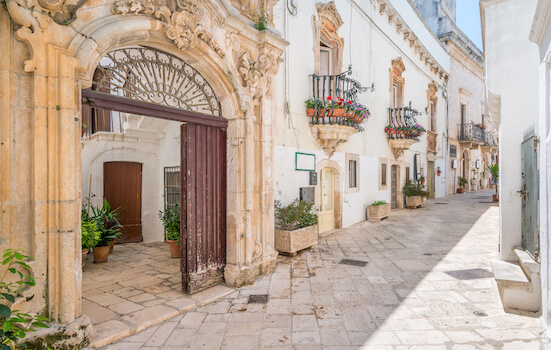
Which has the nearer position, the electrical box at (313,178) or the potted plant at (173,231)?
the potted plant at (173,231)

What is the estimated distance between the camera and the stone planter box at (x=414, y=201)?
12961 millimetres

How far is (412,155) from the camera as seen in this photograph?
14.4 m

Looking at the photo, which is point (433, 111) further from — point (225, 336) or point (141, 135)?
point (225, 336)

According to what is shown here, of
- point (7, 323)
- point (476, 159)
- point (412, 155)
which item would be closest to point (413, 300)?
point (7, 323)

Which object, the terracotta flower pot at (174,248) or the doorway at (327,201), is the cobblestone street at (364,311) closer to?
the terracotta flower pot at (174,248)

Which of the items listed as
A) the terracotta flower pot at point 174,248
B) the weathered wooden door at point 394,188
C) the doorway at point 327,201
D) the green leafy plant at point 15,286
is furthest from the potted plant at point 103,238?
the weathered wooden door at point 394,188

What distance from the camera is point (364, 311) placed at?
369 centimetres

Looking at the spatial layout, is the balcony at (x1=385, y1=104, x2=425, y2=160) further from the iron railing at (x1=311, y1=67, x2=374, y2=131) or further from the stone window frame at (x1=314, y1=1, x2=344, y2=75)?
the iron railing at (x1=311, y1=67, x2=374, y2=131)

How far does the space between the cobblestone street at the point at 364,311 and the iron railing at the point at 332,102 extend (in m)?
3.11

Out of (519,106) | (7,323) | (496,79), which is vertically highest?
(496,79)

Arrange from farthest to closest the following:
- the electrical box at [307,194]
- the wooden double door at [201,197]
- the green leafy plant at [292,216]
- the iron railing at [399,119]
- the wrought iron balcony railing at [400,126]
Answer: the iron railing at [399,119] < the wrought iron balcony railing at [400,126] < the electrical box at [307,194] < the green leafy plant at [292,216] < the wooden double door at [201,197]

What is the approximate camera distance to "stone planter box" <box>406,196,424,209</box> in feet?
42.5

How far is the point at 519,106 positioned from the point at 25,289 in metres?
6.01

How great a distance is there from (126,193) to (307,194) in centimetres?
424
